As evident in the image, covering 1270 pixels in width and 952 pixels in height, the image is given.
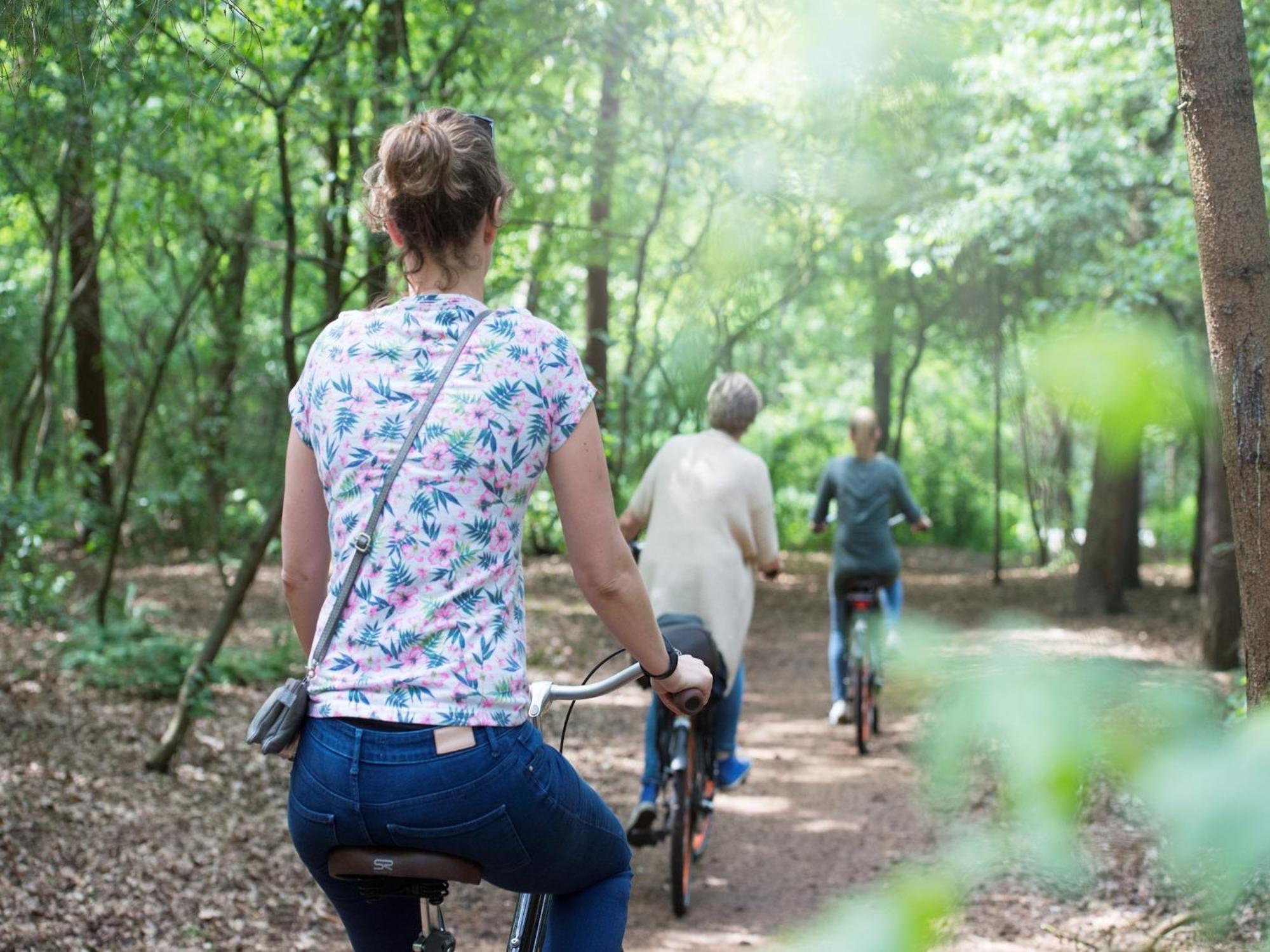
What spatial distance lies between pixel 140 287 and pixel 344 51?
11041mm

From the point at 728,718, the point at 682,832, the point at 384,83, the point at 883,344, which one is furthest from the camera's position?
the point at 883,344

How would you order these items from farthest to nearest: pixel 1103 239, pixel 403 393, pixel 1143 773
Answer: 1. pixel 1103 239
2. pixel 403 393
3. pixel 1143 773

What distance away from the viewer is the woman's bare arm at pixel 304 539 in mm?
2131

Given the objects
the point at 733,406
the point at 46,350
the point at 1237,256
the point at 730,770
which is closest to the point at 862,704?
the point at 730,770

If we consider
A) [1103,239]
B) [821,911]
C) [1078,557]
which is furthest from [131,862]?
[1078,557]

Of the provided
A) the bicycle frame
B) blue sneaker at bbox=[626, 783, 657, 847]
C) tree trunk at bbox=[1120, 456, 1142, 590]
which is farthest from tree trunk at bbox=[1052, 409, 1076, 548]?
tree trunk at bbox=[1120, 456, 1142, 590]

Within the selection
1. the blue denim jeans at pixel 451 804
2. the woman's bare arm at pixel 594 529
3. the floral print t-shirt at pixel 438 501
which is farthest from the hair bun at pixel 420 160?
the blue denim jeans at pixel 451 804

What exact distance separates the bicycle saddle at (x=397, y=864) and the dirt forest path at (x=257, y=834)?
2.43 feet

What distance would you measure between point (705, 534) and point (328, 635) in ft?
11.1

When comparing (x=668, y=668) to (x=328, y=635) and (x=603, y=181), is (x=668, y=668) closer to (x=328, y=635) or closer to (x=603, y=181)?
(x=328, y=635)

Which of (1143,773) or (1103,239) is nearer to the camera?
(1143,773)

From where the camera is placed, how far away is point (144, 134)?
6.91m

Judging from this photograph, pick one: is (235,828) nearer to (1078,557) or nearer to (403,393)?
(403,393)

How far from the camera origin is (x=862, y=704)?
7789 mm
